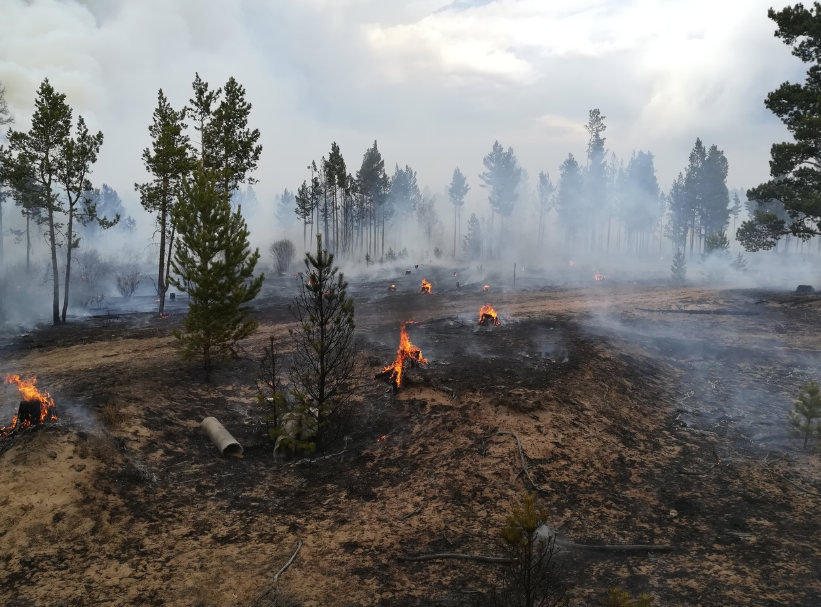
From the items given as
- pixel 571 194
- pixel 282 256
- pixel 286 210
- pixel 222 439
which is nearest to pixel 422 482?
pixel 222 439

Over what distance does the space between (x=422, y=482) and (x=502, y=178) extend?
269 ft

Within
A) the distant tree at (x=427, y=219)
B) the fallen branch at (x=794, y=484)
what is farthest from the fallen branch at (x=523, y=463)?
the distant tree at (x=427, y=219)

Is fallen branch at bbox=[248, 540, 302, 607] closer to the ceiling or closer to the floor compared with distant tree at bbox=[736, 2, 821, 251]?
closer to the floor

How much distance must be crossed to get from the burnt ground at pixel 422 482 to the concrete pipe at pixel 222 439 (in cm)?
28

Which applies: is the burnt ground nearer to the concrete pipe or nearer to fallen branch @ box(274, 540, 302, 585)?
fallen branch @ box(274, 540, 302, 585)

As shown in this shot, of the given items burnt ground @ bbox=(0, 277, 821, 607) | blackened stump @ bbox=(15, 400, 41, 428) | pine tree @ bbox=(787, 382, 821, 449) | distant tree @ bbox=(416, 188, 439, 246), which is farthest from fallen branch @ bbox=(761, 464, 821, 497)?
distant tree @ bbox=(416, 188, 439, 246)

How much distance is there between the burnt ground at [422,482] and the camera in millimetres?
6684

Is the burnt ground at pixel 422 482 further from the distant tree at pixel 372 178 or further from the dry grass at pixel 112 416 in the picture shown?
the distant tree at pixel 372 178

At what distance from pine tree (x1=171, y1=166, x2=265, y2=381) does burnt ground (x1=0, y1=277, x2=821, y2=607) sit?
2.02 meters

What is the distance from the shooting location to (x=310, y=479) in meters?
10.3

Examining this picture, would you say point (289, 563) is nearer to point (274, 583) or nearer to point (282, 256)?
point (274, 583)

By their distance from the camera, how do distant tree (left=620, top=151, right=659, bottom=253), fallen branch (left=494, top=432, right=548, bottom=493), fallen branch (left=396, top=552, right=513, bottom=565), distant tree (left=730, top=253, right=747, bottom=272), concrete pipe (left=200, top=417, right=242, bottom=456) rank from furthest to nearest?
1. distant tree (left=620, top=151, right=659, bottom=253)
2. distant tree (left=730, top=253, right=747, bottom=272)
3. concrete pipe (left=200, top=417, right=242, bottom=456)
4. fallen branch (left=494, top=432, right=548, bottom=493)
5. fallen branch (left=396, top=552, right=513, bottom=565)

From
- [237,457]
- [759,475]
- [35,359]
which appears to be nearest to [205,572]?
[237,457]

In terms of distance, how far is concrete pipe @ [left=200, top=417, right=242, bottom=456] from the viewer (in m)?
11.2
